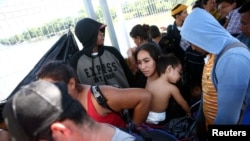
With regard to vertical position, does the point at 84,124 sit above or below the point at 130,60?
above

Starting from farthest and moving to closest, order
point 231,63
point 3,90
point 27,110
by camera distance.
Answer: point 3,90 < point 231,63 < point 27,110

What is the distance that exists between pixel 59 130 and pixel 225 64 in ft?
3.16

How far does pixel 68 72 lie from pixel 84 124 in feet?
2.08

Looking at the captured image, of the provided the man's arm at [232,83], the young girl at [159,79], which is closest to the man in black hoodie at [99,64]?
the young girl at [159,79]

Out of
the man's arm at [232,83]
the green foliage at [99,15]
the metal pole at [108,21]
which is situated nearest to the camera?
the man's arm at [232,83]

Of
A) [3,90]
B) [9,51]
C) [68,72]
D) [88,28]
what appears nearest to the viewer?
[68,72]

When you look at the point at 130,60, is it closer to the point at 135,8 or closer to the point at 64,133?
the point at 135,8

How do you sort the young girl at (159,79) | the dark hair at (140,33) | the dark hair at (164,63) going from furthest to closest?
the dark hair at (140,33)
the dark hair at (164,63)
the young girl at (159,79)

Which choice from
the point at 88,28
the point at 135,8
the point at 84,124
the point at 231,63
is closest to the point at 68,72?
the point at 84,124

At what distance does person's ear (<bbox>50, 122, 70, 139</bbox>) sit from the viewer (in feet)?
2.42

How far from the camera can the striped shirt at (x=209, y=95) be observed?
150cm

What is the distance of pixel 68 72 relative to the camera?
1.39 m

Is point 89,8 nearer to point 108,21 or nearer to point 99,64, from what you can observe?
point 108,21

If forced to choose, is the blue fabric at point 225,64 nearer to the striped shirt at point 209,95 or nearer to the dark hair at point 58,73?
the striped shirt at point 209,95
